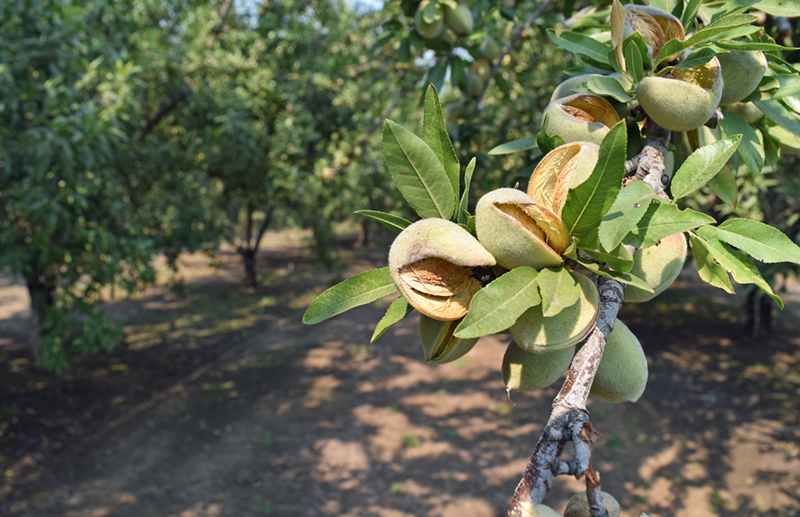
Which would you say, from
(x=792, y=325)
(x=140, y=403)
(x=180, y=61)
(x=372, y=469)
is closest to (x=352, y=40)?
(x=180, y=61)

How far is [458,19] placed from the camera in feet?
7.06

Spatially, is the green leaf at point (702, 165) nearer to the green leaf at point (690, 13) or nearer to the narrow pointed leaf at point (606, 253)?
the narrow pointed leaf at point (606, 253)

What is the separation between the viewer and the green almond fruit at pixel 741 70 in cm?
103

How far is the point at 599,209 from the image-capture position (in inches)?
27.3

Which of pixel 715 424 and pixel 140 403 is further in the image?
pixel 140 403

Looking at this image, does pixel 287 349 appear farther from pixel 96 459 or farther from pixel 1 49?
pixel 1 49

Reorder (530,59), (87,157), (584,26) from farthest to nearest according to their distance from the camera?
(530,59) < (87,157) < (584,26)

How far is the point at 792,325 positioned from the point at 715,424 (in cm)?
473

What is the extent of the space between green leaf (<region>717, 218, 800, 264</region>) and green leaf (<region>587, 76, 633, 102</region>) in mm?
299

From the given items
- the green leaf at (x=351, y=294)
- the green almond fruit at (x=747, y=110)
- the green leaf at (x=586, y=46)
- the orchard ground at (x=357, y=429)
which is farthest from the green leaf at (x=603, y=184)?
the orchard ground at (x=357, y=429)

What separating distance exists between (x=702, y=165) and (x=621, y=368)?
353 millimetres

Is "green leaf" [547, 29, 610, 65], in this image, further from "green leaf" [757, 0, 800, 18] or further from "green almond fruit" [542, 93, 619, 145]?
"green leaf" [757, 0, 800, 18]

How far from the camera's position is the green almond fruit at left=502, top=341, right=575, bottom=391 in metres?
0.86

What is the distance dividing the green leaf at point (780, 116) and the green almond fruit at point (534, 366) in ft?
2.31
